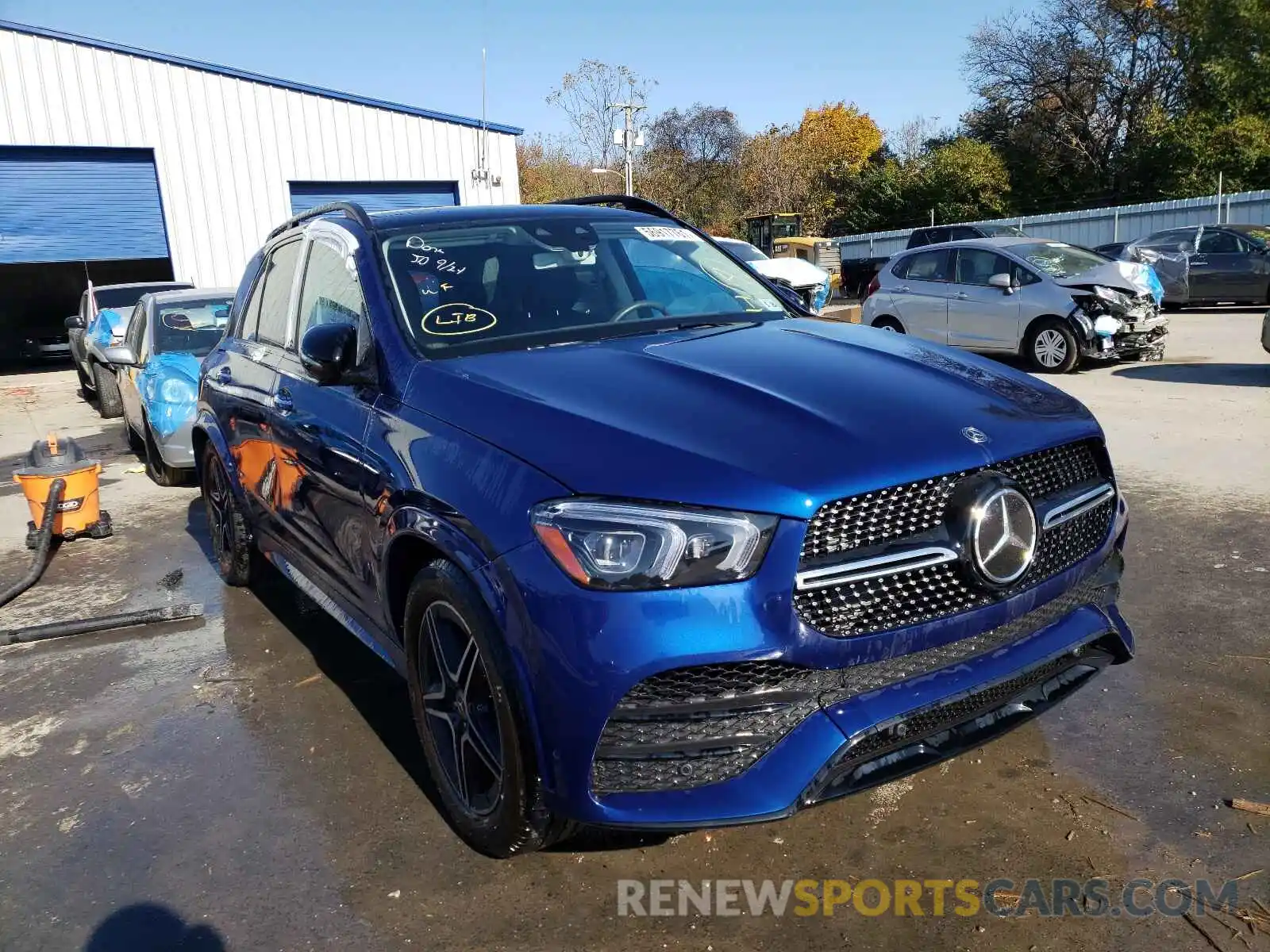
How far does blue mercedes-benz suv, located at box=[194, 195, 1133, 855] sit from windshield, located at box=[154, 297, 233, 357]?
19.2 ft

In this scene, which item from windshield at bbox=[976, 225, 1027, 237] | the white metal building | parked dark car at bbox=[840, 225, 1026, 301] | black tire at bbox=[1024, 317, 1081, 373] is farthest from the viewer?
windshield at bbox=[976, 225, 1027, 237]

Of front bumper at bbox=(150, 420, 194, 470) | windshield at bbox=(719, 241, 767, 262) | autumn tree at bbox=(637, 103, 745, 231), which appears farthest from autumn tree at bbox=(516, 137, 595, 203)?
front bumper at bbox=(150, 420, 194, 470)

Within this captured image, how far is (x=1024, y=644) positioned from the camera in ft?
8.51

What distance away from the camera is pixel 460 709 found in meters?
2.81

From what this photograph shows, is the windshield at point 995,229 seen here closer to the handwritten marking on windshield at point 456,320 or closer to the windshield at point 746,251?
the windshield at point 746,251

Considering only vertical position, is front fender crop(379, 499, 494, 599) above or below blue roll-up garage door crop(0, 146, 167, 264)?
below

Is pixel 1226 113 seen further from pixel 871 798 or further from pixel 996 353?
pixel 871 798

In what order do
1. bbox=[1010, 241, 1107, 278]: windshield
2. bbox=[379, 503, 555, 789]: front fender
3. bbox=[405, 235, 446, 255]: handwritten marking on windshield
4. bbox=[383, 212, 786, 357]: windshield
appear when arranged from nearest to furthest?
bbox=[379, 503, 555, 789]: front fender
bbox=[383, 212, 786, 357]: windshield
bbox=[405, 235, 446, 255]: handwritten marking on windshield
bbox=[1010, 241, 1107, 278]: windshield

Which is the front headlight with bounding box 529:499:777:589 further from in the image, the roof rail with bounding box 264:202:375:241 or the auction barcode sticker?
the auction barcode sticker

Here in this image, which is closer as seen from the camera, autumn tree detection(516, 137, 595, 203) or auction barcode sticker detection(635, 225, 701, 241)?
auction barcode sticker detection(635, 225, 701, 241)

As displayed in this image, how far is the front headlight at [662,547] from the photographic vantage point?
225 cm

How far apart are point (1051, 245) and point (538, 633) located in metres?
12.0

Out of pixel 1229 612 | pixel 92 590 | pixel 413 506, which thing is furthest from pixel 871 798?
pixel 92 590

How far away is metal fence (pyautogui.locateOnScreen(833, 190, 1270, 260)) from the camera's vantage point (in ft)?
85.5
